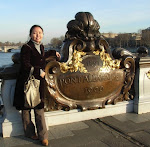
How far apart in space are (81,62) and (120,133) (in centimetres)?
157

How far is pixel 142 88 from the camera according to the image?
496cm

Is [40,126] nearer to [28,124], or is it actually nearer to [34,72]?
[28,124]

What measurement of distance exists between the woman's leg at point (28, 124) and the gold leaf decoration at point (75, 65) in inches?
42.8

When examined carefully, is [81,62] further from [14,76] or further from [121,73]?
[14,76]

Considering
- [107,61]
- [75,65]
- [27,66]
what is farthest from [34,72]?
[107,61]

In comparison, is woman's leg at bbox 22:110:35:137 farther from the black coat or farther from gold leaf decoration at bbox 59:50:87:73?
gold leaf decoration at bbox 59:50:87:73

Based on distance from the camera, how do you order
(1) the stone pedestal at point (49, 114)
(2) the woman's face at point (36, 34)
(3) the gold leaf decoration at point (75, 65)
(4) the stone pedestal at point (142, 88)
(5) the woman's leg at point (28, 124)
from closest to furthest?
1. (2) the woman's face at point (36, 34)
2. (5) the woman's leg at point (28, 124)
3. (1) the stone pedestal at point (49, 114)
4. (3) the gold leaf decoration at point (75, 65)
5. (4) the stone pedestal at point (142, 88)

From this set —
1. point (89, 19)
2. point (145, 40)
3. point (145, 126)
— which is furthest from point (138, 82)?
point (145, 40)

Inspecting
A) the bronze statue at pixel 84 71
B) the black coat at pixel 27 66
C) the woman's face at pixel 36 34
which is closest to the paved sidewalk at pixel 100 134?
the bronze statue at pixel 84 71

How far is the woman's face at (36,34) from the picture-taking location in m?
3.48

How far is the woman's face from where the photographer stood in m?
3.48

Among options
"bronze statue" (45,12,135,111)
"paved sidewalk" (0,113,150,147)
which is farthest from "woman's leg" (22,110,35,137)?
"bronze statue" (45,12,135,111)

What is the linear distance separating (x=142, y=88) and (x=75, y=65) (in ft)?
5.74

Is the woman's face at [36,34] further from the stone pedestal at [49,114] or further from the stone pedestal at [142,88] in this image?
the stone pedestal at [142,88]
